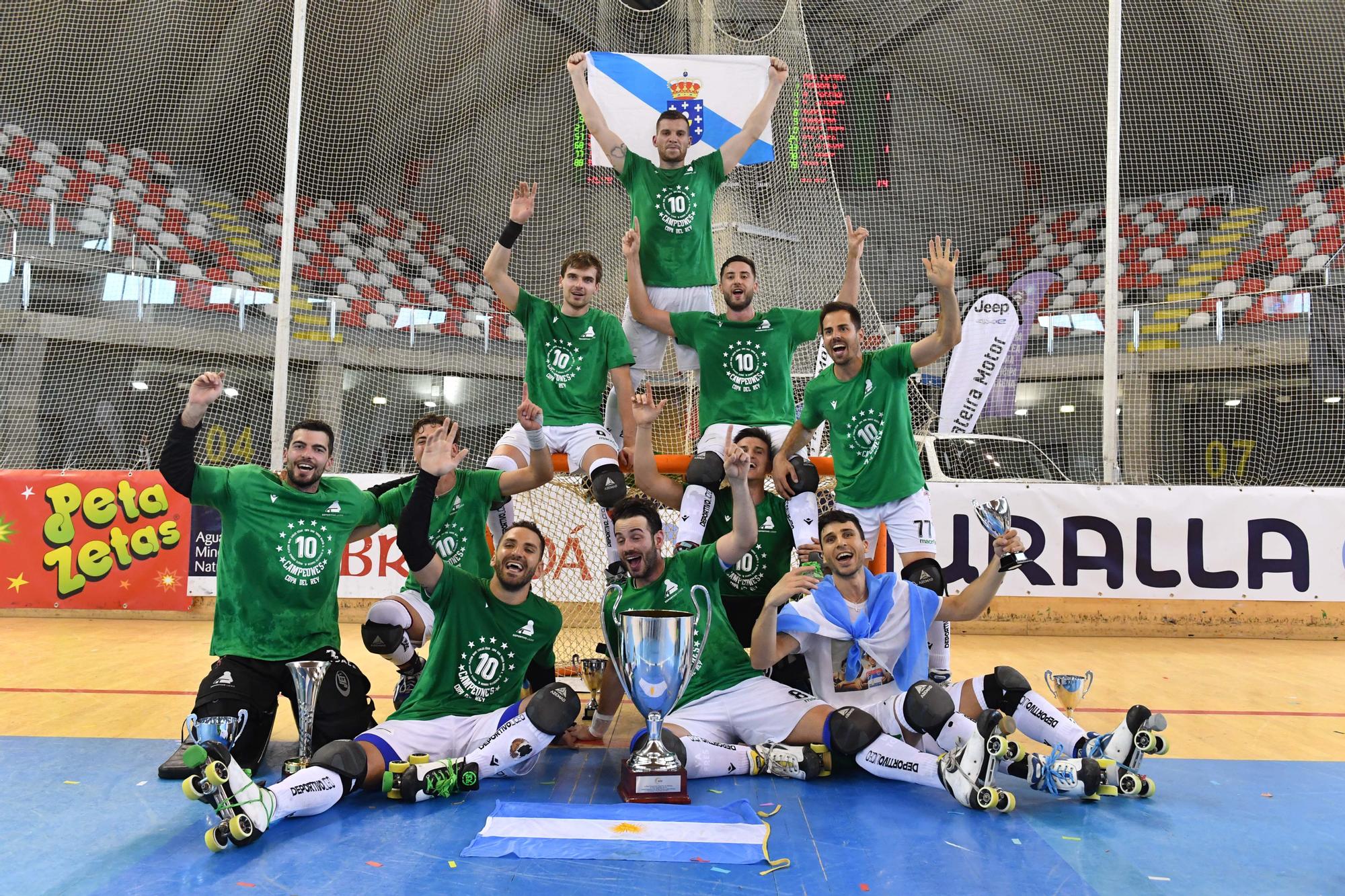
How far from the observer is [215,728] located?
3.28 metres

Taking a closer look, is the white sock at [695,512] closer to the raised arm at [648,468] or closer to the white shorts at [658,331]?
the raised arm at [648,468]

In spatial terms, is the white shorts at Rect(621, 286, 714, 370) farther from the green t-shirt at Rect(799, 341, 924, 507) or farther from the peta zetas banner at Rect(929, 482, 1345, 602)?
the peta zetas banner at Rect(929, 482, 1345, 602)

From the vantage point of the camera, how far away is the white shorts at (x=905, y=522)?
13.7 feet

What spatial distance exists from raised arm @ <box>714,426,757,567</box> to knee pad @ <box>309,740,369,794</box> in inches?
60.4

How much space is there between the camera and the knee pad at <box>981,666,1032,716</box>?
3441mm

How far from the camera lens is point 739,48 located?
9.44 m

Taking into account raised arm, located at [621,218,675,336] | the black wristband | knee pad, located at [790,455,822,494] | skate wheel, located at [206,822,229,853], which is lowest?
skate wheel, located at [206,822,229,853]

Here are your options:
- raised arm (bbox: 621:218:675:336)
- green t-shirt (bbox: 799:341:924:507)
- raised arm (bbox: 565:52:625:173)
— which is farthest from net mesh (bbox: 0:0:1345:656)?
green t-shirt (bbox: 799:341:924:507)

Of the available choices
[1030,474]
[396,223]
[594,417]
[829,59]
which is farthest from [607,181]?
[594,417]

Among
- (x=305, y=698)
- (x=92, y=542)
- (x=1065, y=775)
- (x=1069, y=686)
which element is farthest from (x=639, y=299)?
(x=92, y=542)

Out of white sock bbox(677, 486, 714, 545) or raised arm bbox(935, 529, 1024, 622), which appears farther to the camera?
white sock bbox(677, 486, 714, 545)

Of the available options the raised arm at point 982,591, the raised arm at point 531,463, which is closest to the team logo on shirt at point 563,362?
the raised arm at point 531,463

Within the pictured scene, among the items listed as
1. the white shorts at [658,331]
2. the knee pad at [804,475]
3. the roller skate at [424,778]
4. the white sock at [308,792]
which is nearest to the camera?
the white sock at [308,792]

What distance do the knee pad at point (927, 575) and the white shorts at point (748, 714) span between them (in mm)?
695
